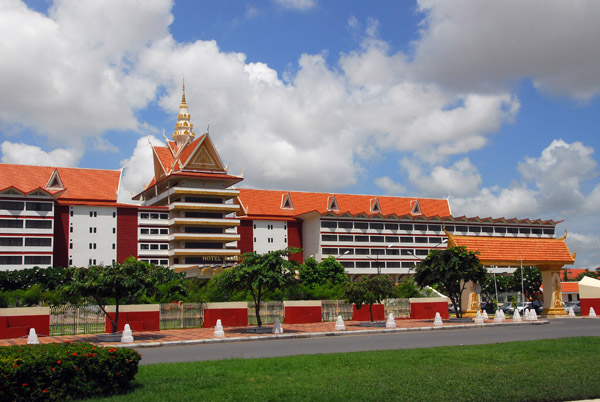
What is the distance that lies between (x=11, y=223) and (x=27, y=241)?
257 centimetres

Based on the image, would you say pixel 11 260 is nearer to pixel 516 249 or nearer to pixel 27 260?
pixel 27 260

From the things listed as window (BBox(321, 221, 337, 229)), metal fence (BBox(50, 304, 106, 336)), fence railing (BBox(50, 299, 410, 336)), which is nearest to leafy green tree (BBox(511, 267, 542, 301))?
window (BBox(321, 221, 337, 229))

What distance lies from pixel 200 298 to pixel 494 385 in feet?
95.4

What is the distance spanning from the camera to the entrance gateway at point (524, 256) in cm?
3766

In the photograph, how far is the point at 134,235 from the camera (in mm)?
73125

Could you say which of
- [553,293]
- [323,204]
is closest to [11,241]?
[323,204]

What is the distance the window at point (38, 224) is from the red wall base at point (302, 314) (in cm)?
4211

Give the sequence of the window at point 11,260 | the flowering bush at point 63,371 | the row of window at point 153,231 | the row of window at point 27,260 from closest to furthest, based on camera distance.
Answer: the flowering bush at point 63,371 → the window at point 11,260 → the row of window at point 27,260 → the row of window at point 153,231

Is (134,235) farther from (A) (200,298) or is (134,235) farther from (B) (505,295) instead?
(B) (505,295)

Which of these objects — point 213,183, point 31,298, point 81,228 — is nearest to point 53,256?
point 81,228

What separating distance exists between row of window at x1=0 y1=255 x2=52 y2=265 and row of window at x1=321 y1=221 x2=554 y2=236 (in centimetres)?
3438

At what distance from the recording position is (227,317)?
107 ft

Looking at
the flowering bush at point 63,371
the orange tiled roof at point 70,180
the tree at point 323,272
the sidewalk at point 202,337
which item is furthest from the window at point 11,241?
the flowering bush at point 63,371

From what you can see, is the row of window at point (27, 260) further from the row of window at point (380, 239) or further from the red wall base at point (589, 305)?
the red wall base at point (589, 305)
